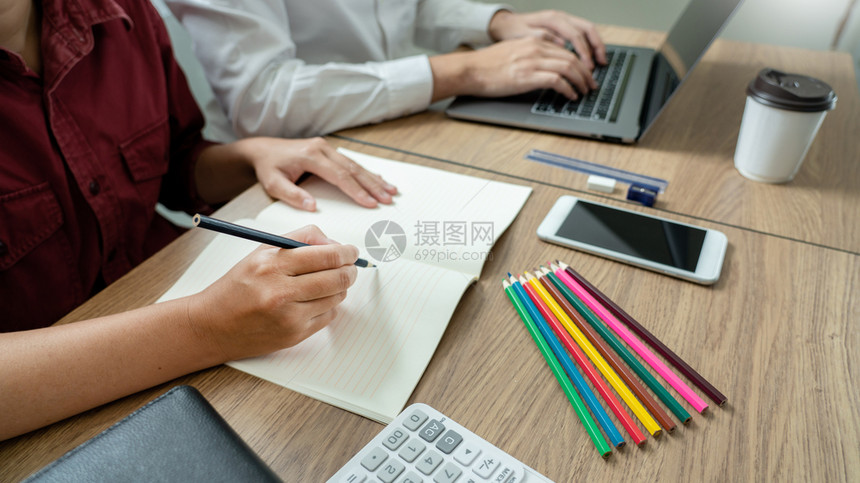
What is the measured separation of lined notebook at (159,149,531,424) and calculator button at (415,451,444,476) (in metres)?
0.05

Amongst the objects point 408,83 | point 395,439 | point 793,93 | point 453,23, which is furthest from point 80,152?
point 793,93

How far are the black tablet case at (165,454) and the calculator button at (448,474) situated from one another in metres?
0.11

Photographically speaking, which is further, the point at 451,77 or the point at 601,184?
the point at 451,77

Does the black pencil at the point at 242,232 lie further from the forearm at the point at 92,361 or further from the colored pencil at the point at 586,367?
the colored pencil at the point at 586,367

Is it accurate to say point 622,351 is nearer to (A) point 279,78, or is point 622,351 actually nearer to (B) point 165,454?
(B) point 165,454

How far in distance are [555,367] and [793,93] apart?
47 cm

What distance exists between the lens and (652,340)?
0.49 metres

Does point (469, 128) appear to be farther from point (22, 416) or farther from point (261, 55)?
point (22, 416)

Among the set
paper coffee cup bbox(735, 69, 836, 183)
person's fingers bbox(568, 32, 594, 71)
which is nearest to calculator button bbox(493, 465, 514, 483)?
paper coffee cup bbox(735, 69, 836, 183)

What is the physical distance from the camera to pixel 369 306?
533 millimetres

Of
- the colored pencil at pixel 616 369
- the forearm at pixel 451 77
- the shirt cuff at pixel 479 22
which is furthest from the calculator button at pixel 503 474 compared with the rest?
the shirt cuff at pixel 479 22

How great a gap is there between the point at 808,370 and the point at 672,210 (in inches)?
10.2

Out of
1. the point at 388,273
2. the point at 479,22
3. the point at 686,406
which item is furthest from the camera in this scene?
the point at 479,22

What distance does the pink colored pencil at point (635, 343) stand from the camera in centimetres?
44
